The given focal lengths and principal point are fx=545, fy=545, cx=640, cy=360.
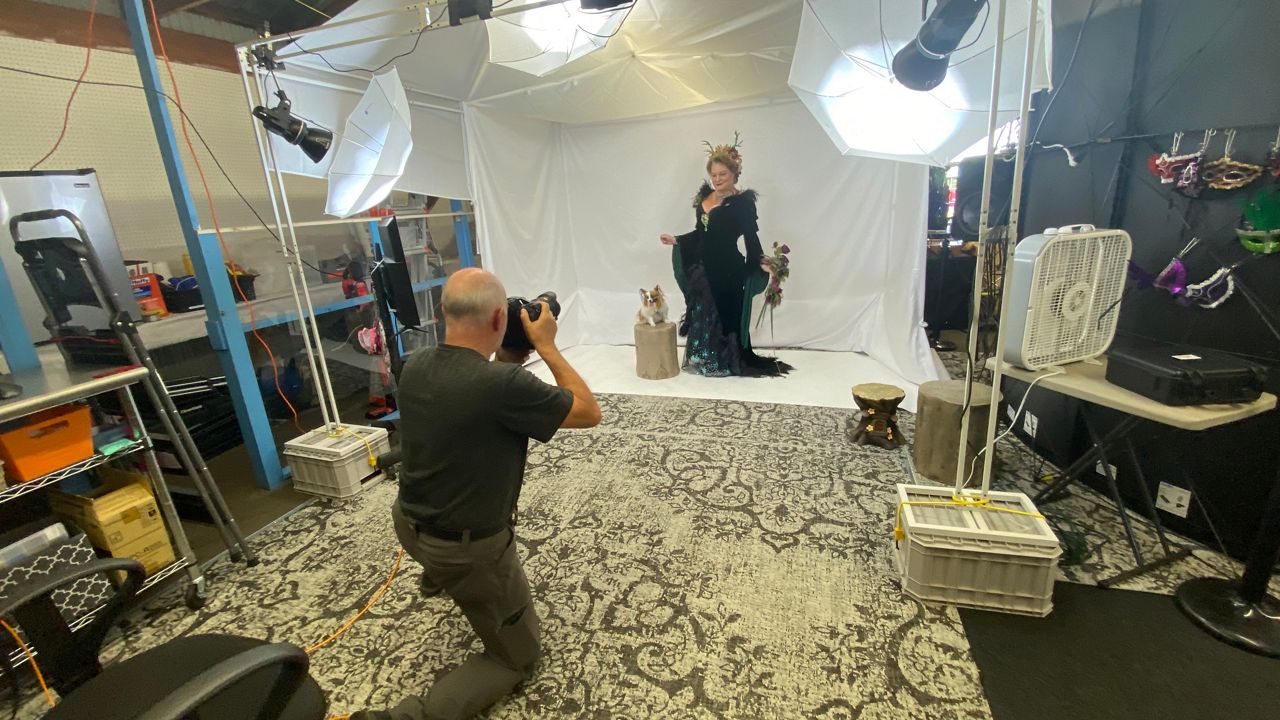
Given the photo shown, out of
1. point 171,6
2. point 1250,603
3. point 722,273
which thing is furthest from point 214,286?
point 1250,603

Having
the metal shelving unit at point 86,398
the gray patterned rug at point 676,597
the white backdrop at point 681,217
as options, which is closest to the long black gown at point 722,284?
the white backdrop at point 681,217

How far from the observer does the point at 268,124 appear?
2500 millimetres

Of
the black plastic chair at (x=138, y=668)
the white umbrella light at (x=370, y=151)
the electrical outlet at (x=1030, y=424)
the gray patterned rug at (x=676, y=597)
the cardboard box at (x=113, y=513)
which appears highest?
the white umbrella light at (x=370, y=151)

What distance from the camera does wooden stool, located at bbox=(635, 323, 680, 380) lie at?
4270 mm

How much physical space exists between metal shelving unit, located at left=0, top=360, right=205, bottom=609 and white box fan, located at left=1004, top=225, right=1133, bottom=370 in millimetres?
3059

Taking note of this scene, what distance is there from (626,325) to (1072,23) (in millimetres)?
3799

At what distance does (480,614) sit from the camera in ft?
4.83

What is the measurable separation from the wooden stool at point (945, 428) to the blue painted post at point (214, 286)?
333 centimetres

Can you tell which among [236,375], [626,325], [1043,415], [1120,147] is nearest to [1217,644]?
[1043,415]

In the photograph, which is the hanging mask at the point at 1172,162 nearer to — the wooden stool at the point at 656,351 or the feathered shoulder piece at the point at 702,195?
the feathered shoulder piece at the point at 702,195

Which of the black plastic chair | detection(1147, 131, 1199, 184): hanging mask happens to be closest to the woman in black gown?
detection(1147, 131, 1199, 184): hanging mask

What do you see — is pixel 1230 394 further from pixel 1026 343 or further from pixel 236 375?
pixel 236 375

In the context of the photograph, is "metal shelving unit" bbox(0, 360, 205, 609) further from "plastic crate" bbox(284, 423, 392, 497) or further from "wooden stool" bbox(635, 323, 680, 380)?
"wooden stool" bbox(635, 323, 680, 380)

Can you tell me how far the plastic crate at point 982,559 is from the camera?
1775mm
